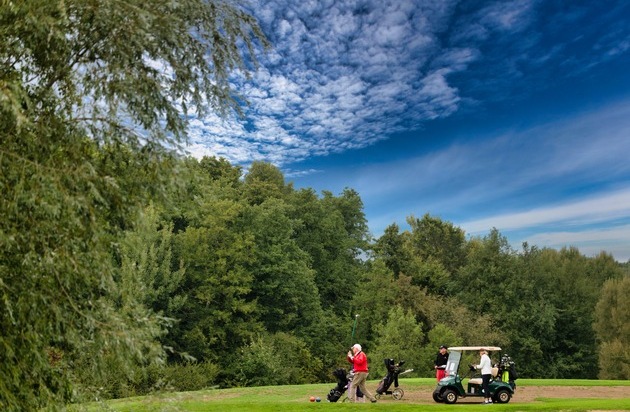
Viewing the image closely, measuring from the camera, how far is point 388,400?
19.5m

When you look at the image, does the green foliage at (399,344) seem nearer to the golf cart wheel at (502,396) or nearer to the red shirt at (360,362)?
the golf cart wheel at (502,396)

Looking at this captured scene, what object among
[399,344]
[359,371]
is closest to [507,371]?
[359,371]

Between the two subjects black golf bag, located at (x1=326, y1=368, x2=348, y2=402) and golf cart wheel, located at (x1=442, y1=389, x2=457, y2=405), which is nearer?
black golf bag, located at (x1=326, y1=368, x2=348, y2=402)

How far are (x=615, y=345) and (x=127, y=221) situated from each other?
163 ft

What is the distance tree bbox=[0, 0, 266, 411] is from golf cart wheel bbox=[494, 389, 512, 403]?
1410 centimetres

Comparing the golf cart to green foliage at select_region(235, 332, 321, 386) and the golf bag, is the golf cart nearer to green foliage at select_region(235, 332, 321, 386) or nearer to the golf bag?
the golf bag

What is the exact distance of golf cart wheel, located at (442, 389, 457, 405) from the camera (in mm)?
18344

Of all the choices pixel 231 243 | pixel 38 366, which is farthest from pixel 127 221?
pixel 231 243

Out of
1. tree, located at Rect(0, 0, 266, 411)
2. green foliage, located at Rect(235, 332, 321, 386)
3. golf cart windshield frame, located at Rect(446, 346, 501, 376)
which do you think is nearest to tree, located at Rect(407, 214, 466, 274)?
green foliage, located at Rect(235, 332, 321, 386)

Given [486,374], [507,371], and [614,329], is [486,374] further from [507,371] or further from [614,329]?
[614,329]

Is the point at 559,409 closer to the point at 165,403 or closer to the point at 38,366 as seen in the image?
the point at 165,403

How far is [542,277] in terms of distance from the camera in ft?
178

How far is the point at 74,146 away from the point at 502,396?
16.0 m

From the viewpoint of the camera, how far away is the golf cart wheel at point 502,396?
18359 mm
